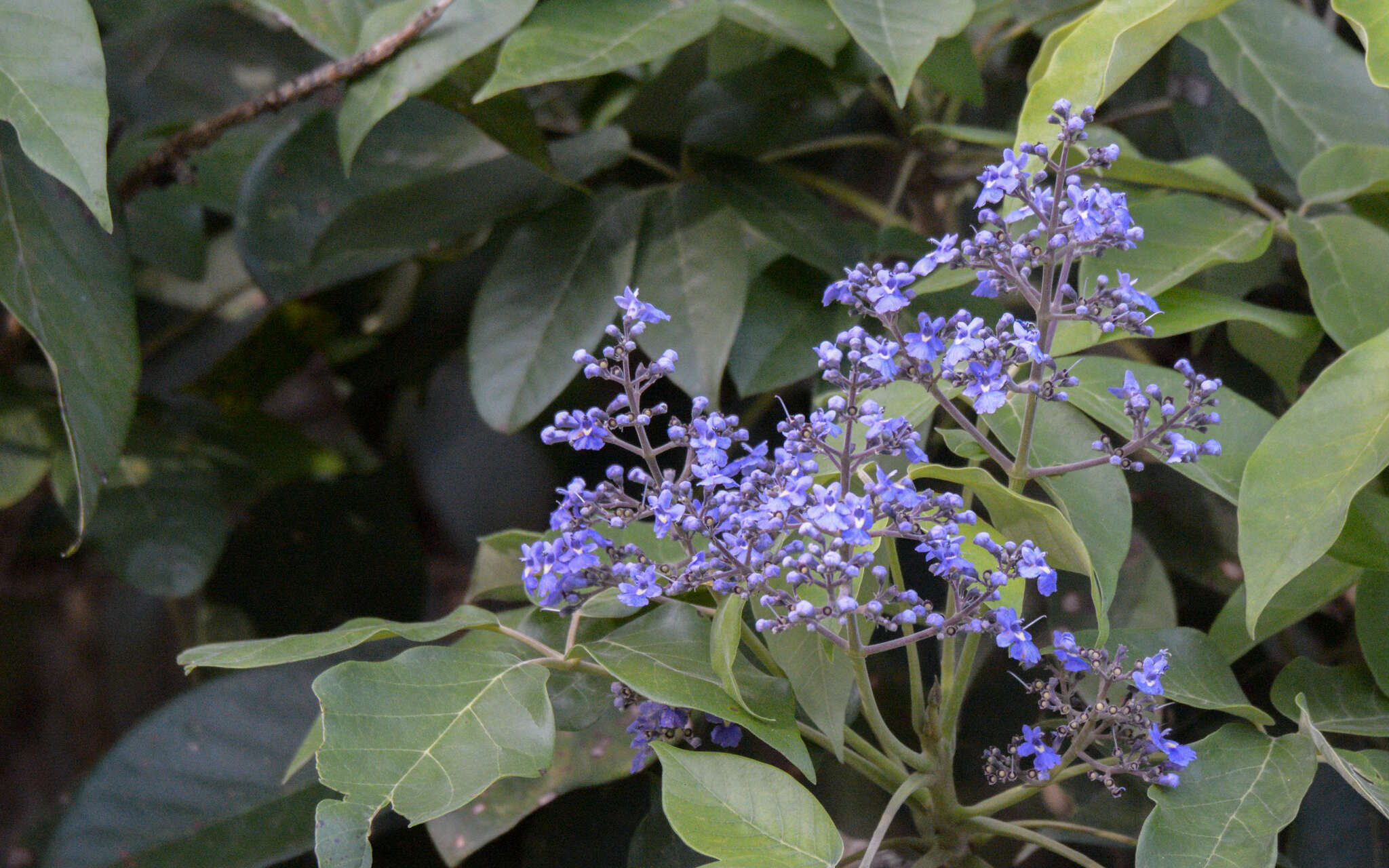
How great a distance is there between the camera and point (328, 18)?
903mm

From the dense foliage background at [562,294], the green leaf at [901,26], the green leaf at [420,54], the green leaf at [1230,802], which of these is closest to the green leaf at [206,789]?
the dense foliage background at [562,294]

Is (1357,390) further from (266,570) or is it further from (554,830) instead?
(266,570)

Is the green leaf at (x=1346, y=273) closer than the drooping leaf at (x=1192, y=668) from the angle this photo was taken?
No

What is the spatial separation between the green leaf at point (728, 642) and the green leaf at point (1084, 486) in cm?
18

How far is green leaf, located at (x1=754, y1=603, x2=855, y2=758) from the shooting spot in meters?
0.57

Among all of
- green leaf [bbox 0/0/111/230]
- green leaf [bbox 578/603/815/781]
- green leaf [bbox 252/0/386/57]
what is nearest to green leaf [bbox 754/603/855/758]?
green leaf [bbox 578/603/815/781]

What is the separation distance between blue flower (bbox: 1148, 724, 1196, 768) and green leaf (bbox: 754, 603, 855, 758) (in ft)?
0.52

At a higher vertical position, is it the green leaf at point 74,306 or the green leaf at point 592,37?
the green leaf at point 592,37

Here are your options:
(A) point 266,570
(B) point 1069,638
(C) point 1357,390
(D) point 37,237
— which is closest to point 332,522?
(A) point 266,570

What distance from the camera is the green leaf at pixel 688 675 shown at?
551mm

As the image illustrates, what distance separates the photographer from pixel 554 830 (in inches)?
33.0

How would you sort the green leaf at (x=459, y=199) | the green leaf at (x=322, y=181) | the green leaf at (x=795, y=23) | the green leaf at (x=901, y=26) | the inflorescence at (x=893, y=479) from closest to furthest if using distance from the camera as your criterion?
the inflorescence at (x=893, y=479) → the green leaf at (x=901, y=26) → the green leaf at (x=795, y=23) → the green leaf at (x=459, y=199) → the green leaf at (x=322, y=181)

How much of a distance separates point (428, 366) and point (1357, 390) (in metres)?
1.02

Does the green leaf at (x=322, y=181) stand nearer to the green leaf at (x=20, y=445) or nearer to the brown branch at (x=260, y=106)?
the brown branch at (x=260, y=106)
